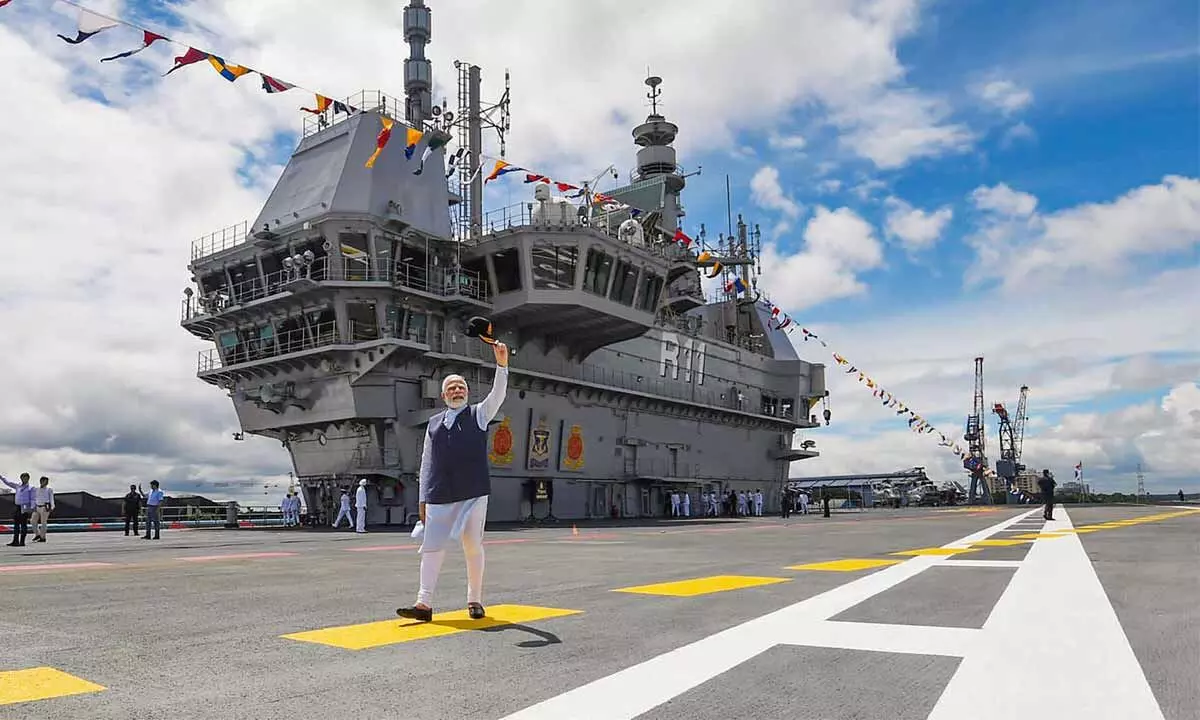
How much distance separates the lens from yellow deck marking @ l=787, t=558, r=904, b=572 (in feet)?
34.2

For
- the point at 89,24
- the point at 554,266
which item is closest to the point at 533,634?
the point at 89,24

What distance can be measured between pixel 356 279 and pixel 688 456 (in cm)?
2319

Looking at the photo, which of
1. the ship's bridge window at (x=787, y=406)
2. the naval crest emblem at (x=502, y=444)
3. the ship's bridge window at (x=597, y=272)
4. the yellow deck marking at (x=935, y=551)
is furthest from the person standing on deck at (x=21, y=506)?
the ship's bridge window at (x=787, y=406)

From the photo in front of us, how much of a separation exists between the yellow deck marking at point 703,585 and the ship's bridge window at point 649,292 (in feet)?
94.4

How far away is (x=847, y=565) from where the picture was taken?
11.0 metres

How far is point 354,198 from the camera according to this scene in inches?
1271

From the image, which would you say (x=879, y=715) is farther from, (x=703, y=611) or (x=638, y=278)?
(x=638, y=278)

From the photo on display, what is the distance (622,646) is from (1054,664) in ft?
7.93

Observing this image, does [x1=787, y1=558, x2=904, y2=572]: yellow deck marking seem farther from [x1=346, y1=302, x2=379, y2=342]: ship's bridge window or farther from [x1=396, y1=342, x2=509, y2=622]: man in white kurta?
[x1=346, y1=302, x2=379, y2=342]: ship's bridge window

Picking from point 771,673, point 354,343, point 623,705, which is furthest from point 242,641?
point 354,343

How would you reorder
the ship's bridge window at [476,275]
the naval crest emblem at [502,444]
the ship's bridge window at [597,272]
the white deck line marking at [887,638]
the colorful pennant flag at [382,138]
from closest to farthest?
1. the white deck line marking at [887,638]
2. the colorful pennant flag at [382,138]
3. the naval crest emblem at [502,444]
4. the ship's bridge window at [597,272]
5. the ship's bridge window at [476,275]

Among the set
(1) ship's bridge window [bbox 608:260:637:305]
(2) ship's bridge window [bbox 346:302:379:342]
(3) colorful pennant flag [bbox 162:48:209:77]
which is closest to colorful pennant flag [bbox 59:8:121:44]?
(3) colorful pennant flag [bbox 162:48:209:77]

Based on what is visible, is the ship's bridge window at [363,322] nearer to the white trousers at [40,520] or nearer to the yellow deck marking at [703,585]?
the white trousers at [40,520]

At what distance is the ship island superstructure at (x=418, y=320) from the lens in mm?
31828
